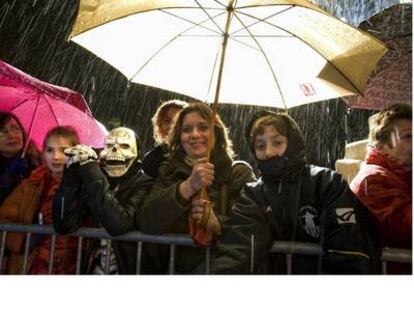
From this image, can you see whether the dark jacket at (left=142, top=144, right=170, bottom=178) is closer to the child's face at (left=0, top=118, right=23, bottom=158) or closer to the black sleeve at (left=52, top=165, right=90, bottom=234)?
the black sleeve at (left=52, top=165, right=90, bottom=234)

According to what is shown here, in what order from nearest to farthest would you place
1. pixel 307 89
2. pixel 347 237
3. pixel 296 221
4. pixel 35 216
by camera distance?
pixel 347 237 → pixel 296 221 → pixel 307 89 → pixel 35 216

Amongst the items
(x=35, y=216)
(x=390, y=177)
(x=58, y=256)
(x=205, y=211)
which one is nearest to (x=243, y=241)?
(x=205, y=211)

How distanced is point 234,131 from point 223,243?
0.38 meters

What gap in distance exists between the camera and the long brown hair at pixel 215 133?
1.83 meters

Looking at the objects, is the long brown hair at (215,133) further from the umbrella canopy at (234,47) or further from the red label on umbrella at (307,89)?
the red label on umbrella at (307,89)

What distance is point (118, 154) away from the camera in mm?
1846

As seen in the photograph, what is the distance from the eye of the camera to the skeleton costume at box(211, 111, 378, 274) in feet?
5.14

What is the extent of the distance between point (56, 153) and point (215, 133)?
23.0 inches

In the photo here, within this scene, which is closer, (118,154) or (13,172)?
(118,154)

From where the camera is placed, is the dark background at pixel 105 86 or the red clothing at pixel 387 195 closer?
the red clothing at pixel 387 195

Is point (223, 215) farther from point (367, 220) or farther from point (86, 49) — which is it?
point (86, 49)

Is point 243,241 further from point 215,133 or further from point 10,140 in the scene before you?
point 10,140

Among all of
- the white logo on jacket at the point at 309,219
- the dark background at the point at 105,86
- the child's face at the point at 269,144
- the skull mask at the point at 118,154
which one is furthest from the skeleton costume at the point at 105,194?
the white logo on jacket at the point at 309,219
